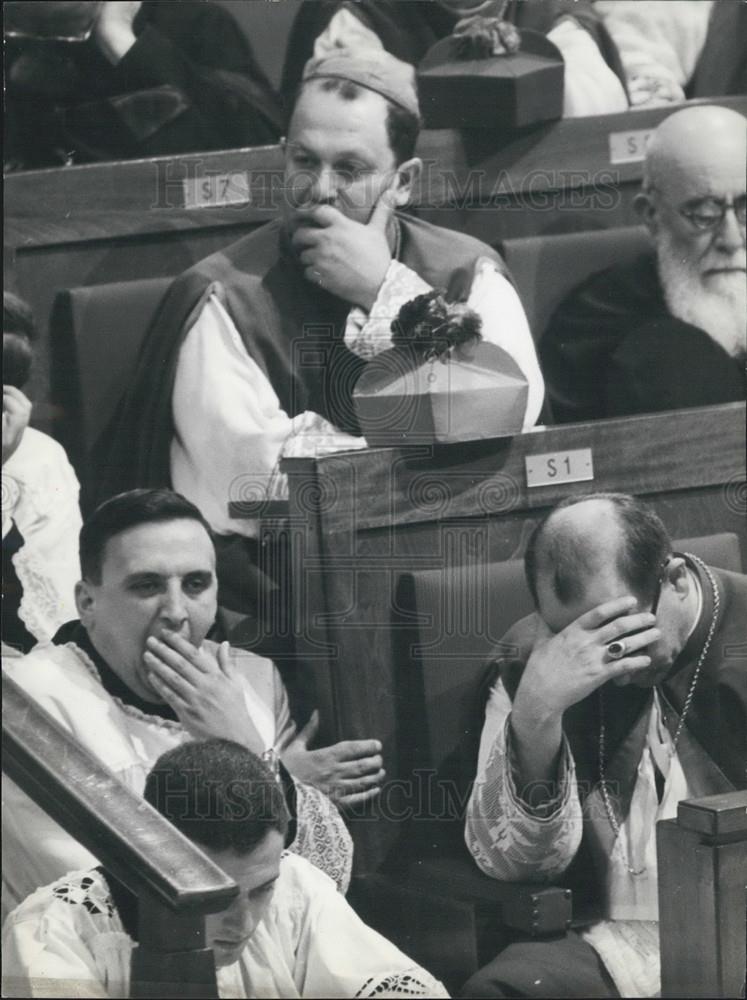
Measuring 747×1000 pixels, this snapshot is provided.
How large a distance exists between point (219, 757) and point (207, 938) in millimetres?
357

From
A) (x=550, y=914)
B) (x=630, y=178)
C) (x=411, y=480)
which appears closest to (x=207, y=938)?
(x=550, y=914)

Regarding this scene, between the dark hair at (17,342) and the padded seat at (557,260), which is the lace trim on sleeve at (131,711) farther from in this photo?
the padded seat at (557,260)

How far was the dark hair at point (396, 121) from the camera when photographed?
286 centimetres

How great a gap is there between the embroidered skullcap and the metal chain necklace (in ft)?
3.11

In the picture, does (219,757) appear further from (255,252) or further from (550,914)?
(255,252)

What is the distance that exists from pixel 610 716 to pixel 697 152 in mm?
1008

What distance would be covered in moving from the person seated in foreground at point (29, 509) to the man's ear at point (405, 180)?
2.18 feet

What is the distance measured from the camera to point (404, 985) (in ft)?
8.79

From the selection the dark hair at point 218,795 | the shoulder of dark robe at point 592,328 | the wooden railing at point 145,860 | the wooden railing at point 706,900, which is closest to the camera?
the wooden railing at point 145,860

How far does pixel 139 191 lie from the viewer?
9.31 ft

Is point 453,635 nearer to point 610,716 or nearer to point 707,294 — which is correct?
point 610,716

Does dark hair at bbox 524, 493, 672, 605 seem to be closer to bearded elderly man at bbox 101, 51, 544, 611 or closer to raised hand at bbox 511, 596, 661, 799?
raised hand at bbox 511, 596, 661, 799

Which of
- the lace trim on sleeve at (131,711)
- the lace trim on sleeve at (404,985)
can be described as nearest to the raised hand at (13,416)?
the lace trim on sleeve at (131,711)

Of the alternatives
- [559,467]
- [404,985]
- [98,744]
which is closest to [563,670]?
[559,467]
